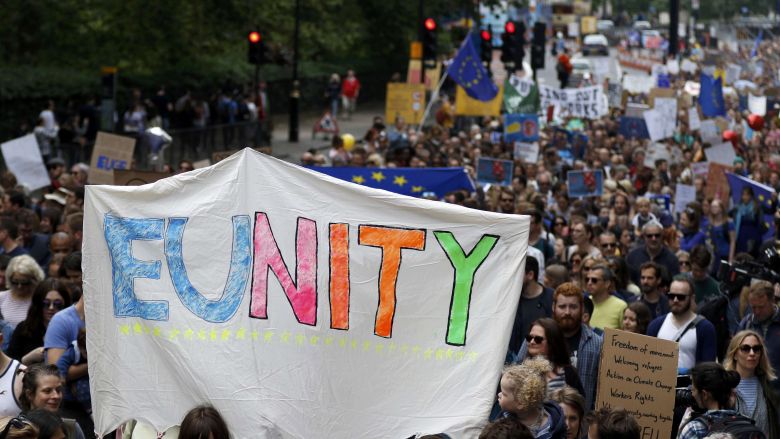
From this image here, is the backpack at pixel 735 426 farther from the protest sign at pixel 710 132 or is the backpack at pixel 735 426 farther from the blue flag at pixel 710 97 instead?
the blue flag at pixel 710 97

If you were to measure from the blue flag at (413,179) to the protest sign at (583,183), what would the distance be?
270 cm

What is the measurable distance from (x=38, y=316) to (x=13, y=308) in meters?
0.70

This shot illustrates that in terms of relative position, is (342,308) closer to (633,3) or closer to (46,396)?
(46,396)

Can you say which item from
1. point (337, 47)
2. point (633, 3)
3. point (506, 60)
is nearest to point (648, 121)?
point (506, 60)

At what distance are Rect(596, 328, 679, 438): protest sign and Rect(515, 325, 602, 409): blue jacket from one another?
46 cm

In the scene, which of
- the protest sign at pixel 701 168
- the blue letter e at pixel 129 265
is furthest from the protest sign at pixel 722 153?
the blue letter e at pixel 129 265

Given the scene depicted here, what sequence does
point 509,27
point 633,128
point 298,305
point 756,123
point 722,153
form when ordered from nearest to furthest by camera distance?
point 298,305, point 722,153, point 756,123, point 633,128, point 509,27

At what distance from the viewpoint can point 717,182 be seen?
17.5 metres

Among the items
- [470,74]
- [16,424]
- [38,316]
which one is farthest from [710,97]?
[16,424]

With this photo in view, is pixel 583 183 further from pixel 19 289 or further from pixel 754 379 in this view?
pixel 754 379

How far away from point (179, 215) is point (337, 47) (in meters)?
38.9

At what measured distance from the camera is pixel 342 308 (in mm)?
6637

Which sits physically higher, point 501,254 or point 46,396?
point 501,254

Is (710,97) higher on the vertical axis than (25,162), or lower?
higher
